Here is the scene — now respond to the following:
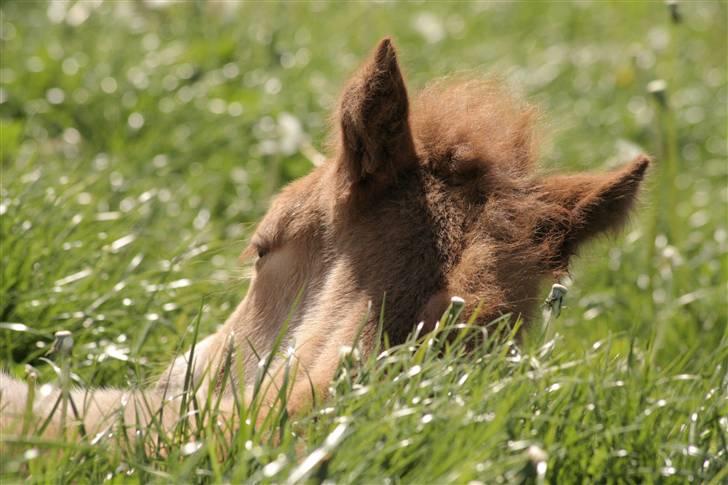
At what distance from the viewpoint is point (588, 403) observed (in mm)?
3184

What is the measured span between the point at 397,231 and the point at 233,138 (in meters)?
3.68

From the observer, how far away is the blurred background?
15.1ft

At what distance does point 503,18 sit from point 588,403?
6.98m

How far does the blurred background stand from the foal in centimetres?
23

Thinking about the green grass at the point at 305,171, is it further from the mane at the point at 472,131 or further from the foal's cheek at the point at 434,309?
the mane at the point at 472,131

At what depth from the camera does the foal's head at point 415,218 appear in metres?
3.14

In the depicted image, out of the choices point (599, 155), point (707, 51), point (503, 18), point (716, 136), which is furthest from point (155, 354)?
point (707, 51)

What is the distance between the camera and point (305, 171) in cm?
669

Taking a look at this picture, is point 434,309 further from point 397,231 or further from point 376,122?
point 376,122

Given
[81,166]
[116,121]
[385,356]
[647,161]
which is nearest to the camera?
[385,356]

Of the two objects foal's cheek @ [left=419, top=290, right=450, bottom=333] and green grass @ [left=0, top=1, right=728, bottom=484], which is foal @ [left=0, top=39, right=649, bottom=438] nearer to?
foal's cheek @ [left=419, top=290, right=450, bottom=333]

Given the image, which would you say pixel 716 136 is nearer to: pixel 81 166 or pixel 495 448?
pixel 81 166

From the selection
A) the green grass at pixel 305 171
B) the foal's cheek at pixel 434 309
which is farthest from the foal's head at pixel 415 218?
the green grass at pixel 305 171

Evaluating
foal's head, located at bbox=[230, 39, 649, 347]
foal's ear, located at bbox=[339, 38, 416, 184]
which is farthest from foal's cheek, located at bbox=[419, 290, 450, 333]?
foal's ear, located at bbox=[339, 38, 416, 184]
